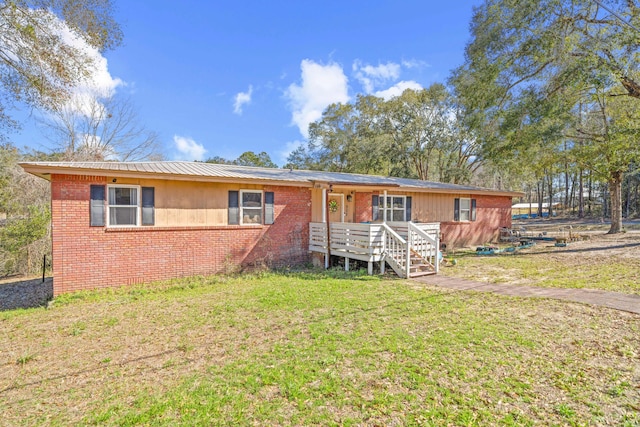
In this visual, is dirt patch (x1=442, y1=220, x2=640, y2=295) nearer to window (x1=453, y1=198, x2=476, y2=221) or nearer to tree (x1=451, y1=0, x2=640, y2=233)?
window (x1=453, y1=198, x2=476, y2=221)

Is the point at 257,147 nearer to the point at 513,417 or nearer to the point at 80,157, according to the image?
the point at 80,157

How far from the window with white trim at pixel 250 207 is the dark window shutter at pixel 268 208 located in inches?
6.6

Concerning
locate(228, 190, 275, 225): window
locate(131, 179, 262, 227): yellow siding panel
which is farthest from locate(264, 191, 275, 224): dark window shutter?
locate(131, 179, 262, 227): yellow siding panel

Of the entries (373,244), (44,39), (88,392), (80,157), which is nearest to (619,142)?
(373,244)

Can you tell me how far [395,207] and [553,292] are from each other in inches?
297

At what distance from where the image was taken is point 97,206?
27.6ft

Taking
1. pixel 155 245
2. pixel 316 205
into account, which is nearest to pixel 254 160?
pixel 316 205

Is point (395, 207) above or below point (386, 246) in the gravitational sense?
above

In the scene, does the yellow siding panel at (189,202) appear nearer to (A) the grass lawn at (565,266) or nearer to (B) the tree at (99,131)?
(A) the grass lawn at (565,266)

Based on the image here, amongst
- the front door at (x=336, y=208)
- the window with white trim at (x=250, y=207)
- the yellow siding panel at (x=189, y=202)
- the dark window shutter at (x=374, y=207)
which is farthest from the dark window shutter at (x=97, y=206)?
the dark window shutter at (x=374, y=207)

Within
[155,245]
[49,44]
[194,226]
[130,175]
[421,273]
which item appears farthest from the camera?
[194,226]

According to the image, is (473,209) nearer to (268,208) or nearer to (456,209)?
(456,209)

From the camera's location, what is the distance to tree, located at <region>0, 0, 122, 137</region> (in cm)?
763

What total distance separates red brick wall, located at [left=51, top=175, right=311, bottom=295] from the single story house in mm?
23
